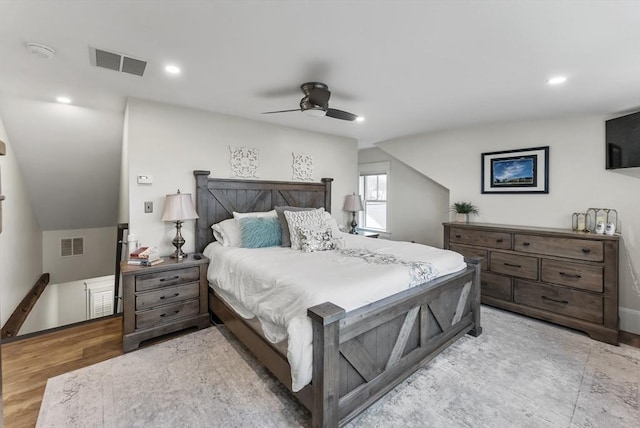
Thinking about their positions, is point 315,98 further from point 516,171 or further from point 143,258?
point 516,171

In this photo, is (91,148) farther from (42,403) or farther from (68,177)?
(42,403)

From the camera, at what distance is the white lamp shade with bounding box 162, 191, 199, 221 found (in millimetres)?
3076

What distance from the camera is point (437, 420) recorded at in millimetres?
1934

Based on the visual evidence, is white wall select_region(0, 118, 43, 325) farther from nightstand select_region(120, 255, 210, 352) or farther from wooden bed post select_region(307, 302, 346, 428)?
wooden bed post select_region(307, 302, 346, 428)

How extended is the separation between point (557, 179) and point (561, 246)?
0.93 m

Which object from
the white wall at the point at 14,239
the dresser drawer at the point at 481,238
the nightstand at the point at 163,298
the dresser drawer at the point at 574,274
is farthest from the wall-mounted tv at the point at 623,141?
the white wall at the point at 14,239

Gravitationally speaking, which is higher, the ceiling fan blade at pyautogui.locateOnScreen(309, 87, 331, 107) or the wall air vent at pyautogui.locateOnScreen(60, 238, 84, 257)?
the ceiling fan blade at pyautogui.locateOnScreen(309, 87, 331, 107)

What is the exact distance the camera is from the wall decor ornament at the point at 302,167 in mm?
4453

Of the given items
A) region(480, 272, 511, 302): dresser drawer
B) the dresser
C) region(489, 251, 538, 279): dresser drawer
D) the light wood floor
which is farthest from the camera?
region(480, 272, 511, 302): dresser drawer

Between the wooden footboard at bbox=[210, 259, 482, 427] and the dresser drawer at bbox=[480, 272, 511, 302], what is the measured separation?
1.12 metres

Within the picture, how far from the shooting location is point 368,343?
6.57 feet

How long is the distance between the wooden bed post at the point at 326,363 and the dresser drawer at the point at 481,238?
2858mm

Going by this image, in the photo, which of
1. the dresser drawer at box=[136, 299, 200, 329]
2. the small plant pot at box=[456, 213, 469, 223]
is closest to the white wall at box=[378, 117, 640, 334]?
the small plant pot at box=[456, 213, 469, 223]

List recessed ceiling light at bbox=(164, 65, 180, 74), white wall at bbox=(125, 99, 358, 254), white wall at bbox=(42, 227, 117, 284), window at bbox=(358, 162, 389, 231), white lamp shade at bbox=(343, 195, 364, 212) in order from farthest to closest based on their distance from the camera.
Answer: window at bbox=(358, 162, 389, 231), white lamp shade at bbox=(343, 195, 364, 212), white wall at bbox=(42, 227, 117, 284), white wall at bbox=(125, 99, 358, 254), recessed ceiling light at bbox=(164, 65, 180, 74)
